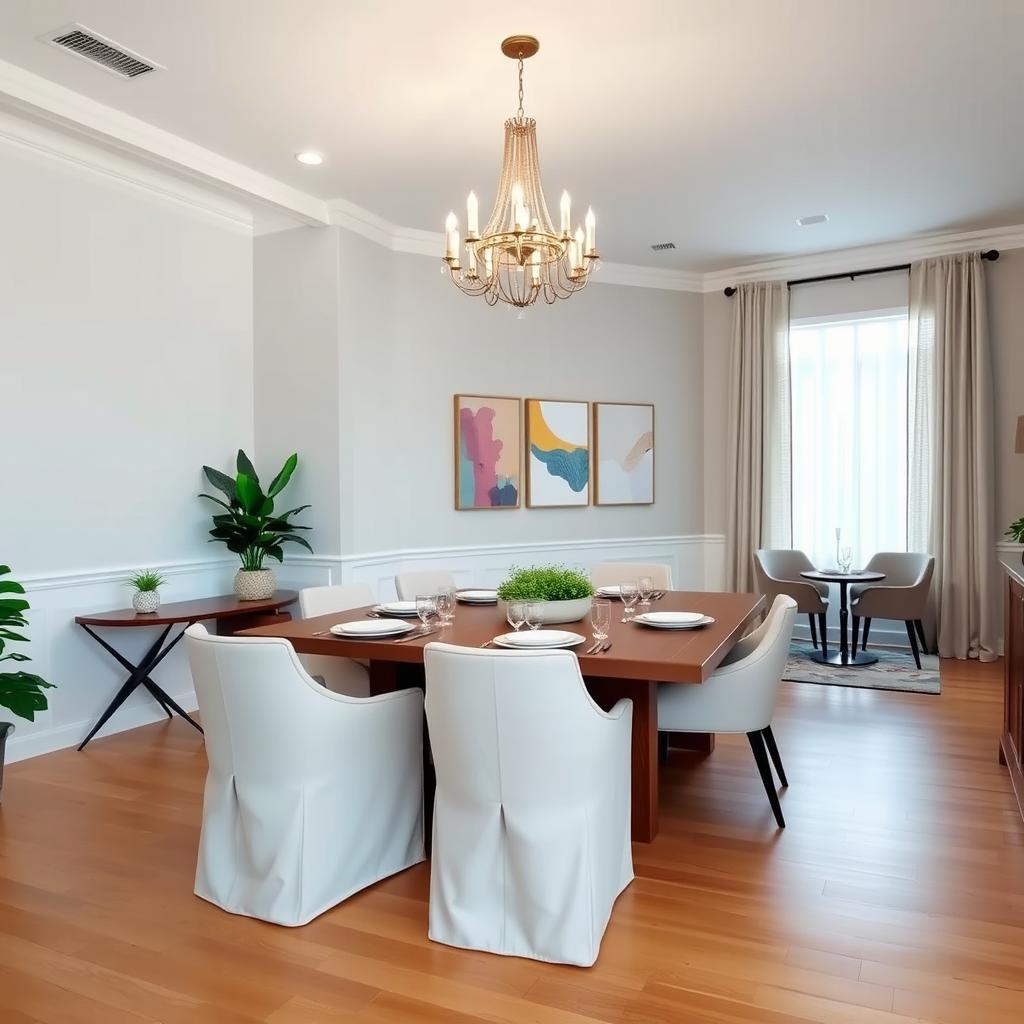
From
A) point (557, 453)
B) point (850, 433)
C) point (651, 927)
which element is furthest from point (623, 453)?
point (651, 927)

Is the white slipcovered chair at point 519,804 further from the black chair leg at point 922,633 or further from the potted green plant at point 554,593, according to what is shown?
the black chair leg at point 922,633

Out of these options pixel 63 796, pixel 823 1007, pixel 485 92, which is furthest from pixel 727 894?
pixel 485 92

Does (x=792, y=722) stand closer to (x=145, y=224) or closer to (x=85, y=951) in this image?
(x=85, y=951)

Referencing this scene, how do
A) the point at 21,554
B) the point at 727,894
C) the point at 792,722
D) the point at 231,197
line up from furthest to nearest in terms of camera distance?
the point at 231,197, the point at 792,722, the point at 21,554, the point at 727,894

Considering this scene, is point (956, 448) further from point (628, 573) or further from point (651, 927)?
point (651, 927)

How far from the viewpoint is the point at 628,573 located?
452cm

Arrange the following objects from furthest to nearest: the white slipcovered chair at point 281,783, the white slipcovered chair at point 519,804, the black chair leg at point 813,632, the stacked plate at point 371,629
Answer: the black chair leg at point 813,632, the stacked plate at point 371,629, the white slipcovered chair at point 281,783, the white slipcovered chair at point 519,804

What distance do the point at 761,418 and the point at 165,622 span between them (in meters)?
4.56

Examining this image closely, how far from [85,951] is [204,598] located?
9.30 feet

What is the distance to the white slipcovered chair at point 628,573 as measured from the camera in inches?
171

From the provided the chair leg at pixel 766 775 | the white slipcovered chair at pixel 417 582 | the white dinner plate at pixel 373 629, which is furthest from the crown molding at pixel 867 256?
the white dinner plate at pixel 373 629

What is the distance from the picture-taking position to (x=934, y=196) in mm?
5250

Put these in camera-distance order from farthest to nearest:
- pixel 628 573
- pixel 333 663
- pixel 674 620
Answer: pixel 628 573 < pixel 333 663 < pixel 674 620

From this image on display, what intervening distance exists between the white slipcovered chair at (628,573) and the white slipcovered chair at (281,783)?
6.66 ft
